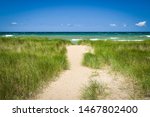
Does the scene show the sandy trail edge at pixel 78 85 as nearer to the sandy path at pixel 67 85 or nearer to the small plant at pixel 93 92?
the sandy path at pixel 67 85

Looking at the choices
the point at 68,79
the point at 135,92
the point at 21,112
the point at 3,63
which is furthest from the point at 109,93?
the point at 3,63

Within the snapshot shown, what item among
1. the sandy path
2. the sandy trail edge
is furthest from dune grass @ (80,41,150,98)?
the sandy path

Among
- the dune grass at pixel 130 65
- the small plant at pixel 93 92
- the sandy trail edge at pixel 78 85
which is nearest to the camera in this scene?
the small plant at pixel 93 92

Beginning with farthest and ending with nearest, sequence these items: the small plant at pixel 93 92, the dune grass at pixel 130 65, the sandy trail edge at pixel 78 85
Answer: the dune grass at pixel 130 65, the sandy trail edge at pixel 78 85, the small plant at pixel 93 92

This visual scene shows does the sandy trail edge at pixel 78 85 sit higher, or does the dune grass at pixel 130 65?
the dune grass at pixel 130 65

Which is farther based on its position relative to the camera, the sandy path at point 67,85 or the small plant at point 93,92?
the sandy path at point 67,85

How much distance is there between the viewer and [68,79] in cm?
536

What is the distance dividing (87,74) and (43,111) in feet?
9.06

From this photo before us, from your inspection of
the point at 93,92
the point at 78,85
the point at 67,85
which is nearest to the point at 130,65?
the point at 78,85

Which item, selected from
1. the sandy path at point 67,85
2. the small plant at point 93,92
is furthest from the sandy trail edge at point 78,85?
the small plant at point 93,92

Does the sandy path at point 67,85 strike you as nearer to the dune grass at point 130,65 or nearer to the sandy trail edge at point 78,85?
the sandy trail edge at point 78,85

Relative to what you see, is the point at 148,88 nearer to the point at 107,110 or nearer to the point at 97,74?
the point at 107,110

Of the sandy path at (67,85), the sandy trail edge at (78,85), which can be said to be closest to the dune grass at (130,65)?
the sandy trail edge at (78,85)

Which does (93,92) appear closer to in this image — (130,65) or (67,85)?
(67,85)
